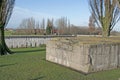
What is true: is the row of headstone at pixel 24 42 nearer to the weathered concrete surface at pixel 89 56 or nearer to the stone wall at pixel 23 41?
the stone wall at pixel 23 41

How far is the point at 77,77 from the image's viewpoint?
28.7ft

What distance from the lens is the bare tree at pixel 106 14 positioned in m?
16.3

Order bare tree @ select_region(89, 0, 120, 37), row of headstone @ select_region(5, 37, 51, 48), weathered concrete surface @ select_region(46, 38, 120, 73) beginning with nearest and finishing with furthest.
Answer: weathered concrete surface @ select_region(46, 38, 120, 73) → bare tree @ select_region(89, 0, 120, 37) → row of headstone @ select_region(5, 37, 51, 48)

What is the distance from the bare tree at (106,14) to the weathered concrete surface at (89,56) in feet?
19.7

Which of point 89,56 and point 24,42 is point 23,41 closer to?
point 24,42

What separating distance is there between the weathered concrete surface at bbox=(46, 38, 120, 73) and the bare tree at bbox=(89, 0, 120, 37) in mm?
6003

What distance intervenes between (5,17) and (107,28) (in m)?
7.87

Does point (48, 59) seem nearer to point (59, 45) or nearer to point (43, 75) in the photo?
point (59, 45)

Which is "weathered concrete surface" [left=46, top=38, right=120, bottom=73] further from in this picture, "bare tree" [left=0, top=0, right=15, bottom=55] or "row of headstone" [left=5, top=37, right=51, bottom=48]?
"row of headstone" [left=5, top=37, right=51, bottom=48]

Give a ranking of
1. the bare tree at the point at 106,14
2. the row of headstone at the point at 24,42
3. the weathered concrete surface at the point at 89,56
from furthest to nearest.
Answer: the row of headstone at the point at 24,42 → the bare tree at the point at 106,14 → the weathered concrete surface at the point at 89,56

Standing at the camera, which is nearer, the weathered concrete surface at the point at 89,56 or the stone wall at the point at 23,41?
the weathered concrete surface at the point at 89,56

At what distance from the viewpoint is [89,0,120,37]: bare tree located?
16.3 meters

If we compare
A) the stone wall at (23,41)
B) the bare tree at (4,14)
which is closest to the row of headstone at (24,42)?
the stone wall at (23,41)

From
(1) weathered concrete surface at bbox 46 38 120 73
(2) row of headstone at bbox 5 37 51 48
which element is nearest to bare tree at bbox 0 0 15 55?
(1) weathered concrete surface at bbox 46 38 120 73
